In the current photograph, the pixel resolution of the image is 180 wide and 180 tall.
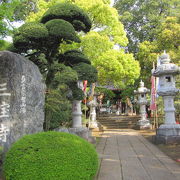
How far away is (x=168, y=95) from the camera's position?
29.9 feet

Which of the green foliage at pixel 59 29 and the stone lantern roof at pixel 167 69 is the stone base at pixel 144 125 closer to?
the stone lantern roof at pixel 167 69

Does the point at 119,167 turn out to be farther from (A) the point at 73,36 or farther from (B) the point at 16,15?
(B) the point at 16,15

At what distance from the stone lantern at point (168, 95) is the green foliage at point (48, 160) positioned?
625 cm

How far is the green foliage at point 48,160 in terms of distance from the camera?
295 centimetres

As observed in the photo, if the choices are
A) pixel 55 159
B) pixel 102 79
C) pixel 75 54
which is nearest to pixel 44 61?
pixel 75 54

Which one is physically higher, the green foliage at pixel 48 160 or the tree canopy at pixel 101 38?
the tree canopy at pixel 101 38

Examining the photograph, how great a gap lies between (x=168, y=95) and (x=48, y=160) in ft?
23.9

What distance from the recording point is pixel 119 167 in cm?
479

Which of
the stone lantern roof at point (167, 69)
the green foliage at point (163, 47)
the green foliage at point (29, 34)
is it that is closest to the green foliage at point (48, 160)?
the green foliage at point (29, 34)

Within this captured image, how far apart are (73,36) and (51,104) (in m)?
2.12

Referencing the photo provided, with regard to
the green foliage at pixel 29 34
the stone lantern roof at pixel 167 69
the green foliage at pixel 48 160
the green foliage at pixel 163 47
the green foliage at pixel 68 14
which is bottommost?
the green foliage at pixel 48 160

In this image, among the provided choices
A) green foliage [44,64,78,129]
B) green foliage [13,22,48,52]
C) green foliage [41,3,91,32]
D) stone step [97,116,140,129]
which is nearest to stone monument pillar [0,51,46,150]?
green foliage [44,64,78,129]

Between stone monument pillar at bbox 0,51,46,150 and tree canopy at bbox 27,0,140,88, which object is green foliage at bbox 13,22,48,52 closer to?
stone monument pillar at bbox 0,51,46,150

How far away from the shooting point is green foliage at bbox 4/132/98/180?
2.95 meters
